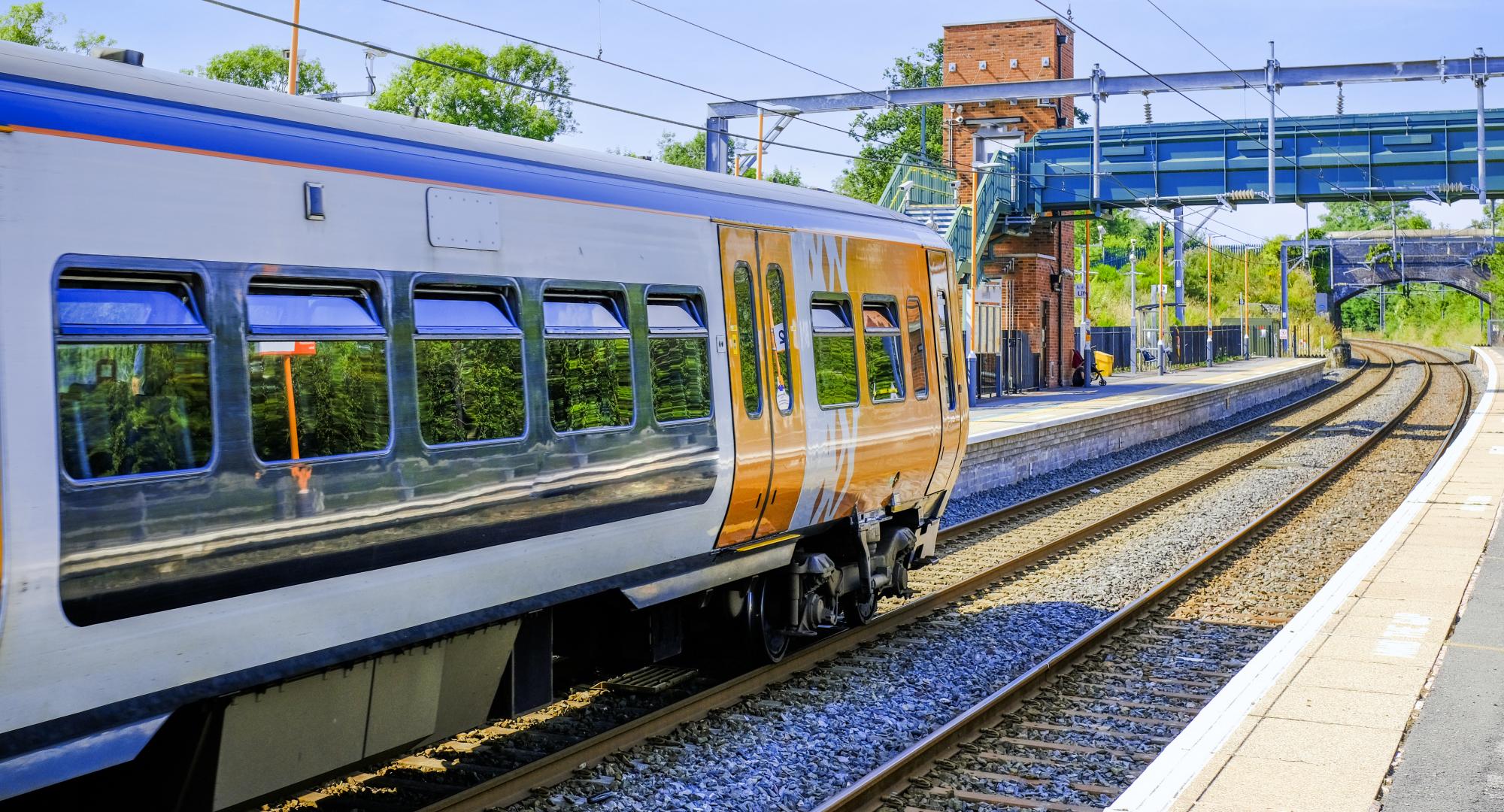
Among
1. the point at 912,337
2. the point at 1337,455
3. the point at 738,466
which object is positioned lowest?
the point at 1337,455

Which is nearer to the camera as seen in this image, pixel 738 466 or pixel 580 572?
pixel 580 572

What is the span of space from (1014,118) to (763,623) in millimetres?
30287

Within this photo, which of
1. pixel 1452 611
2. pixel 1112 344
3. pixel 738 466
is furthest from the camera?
pixel 1112 344

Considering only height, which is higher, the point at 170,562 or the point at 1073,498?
the point at 170,562

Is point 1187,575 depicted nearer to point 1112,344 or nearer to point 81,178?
point 81,178

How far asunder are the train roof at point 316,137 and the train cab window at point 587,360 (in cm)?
55

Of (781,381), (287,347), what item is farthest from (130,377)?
(781,381)

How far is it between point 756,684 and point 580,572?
2.40 m

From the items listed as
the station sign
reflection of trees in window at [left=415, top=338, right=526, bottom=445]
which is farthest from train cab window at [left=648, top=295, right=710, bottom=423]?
the station sign

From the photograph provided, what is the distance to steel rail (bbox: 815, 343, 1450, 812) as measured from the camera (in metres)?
6.89

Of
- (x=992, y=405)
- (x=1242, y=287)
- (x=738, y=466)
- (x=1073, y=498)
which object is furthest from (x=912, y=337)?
(x=1242, y=287)

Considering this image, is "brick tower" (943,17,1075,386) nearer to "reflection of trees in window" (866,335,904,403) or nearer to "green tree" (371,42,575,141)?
"green tree" (371,42,575,141)

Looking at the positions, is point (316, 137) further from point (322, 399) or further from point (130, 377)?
point (130, 377)

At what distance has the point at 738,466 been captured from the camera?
8195 mm
